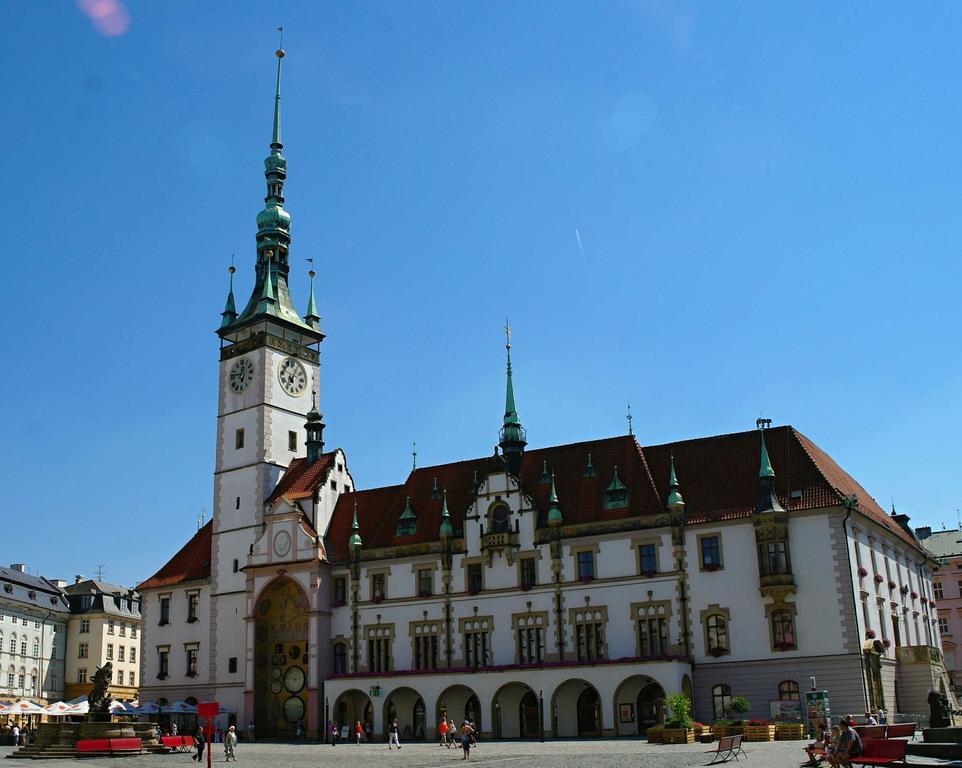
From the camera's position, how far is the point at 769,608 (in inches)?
1817

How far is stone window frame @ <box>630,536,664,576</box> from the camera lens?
4938 centimetres

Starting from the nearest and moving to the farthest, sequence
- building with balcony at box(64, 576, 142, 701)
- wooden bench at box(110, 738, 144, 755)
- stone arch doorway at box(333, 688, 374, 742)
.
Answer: wooden bench at box(110, 738, 144, 755)
stone arch doorway at box(333, 688, 374, 742)
building with balcony at box(64, 576, 142, 701)

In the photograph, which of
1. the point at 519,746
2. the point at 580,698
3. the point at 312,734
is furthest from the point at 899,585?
the point at 312,734

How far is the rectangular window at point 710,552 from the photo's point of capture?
47969mm

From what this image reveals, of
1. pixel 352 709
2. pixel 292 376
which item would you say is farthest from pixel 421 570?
pixel 292 376

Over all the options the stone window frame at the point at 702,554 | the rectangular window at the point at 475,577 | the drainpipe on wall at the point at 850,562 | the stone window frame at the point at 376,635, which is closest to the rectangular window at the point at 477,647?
the rectangular window at the point at 475,577

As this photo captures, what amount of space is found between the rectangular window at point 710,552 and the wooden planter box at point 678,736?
33.7ft

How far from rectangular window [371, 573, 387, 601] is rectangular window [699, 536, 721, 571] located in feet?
57.2

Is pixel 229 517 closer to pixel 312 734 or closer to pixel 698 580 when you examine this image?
pixel 312 734

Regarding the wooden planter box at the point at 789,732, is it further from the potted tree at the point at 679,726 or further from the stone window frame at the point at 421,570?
the stone window frame at the point at 421,570

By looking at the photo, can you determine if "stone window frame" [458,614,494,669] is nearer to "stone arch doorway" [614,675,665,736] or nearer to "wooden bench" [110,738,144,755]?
"stone arch doorway" [614,675,665,736]

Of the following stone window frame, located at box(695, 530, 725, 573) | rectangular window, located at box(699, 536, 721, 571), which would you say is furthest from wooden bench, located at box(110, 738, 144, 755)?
rectangular window, located at box(699, 536, 721, 571)

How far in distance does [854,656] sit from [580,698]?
1237 cm

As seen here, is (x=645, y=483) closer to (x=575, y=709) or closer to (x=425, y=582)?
(x=575, y=709)
